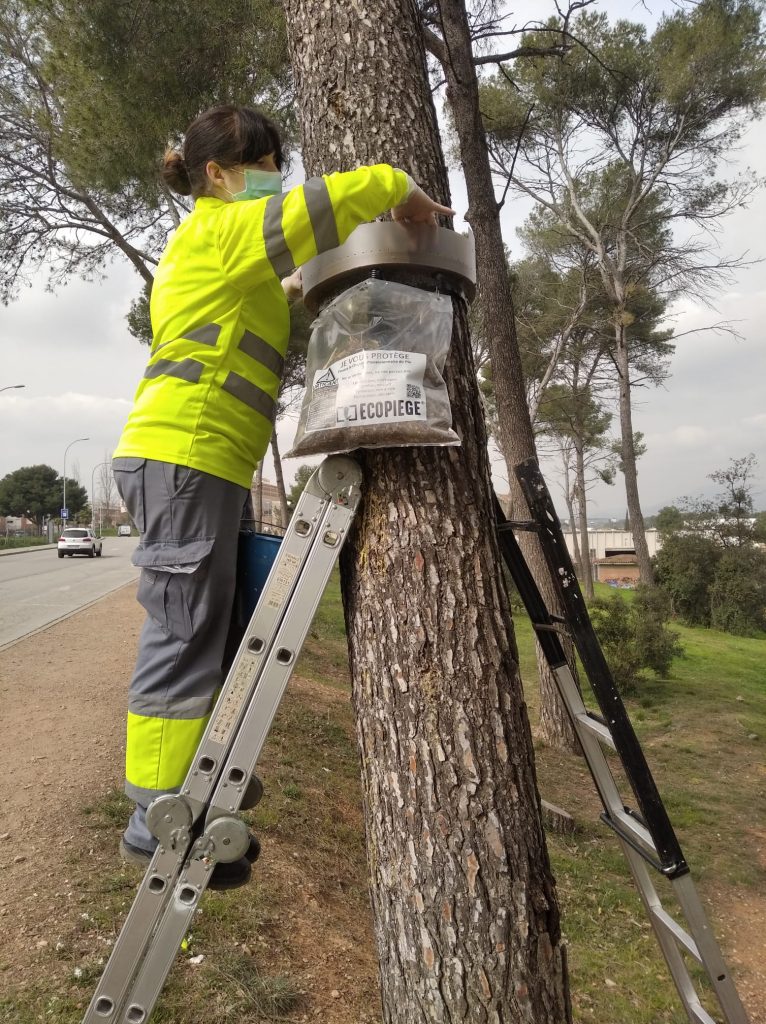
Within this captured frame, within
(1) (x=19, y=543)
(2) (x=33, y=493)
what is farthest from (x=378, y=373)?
(2) (x=33, y=493)

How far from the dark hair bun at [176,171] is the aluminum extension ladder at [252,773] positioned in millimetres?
965

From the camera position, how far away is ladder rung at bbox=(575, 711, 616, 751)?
1821 mm

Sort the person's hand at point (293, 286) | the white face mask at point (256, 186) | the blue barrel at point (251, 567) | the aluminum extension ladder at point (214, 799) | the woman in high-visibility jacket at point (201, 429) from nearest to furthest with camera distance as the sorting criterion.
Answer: the aluminum extension ladder at point (214, 799)
the woman in high-visibility jacket at point (201, 429)
the blue barrel at point (251, 567)
the white face mask at point (256, 186)
the person's hand at point (293, 286)

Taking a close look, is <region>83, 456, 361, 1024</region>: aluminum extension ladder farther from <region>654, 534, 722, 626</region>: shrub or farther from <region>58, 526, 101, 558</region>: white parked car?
<region>58, 526, 101, 558</region>: white parked car

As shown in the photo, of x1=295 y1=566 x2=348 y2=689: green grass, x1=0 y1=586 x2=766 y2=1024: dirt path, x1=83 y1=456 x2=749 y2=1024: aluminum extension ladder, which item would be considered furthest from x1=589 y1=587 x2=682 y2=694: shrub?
x1=83 y1=456 x2=749 y2=1024: aluminum extension ladder

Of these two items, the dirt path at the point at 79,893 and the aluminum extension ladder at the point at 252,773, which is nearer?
the aluminum extension ladder at the point at 252,773

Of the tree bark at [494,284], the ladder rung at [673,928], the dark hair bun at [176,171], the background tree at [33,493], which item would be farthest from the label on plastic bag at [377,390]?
the background tree at [33,493]

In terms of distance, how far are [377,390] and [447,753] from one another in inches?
30.7

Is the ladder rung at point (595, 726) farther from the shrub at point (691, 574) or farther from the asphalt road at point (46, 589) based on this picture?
the shrub at point (691, 574)

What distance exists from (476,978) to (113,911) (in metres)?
1.74

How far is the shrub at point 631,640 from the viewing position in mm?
10516

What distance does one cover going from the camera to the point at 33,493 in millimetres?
56406

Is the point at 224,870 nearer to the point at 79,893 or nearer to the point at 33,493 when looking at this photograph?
the point at 79,893

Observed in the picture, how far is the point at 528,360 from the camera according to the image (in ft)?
57.3
